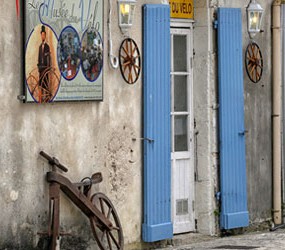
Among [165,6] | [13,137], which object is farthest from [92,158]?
[165,6]

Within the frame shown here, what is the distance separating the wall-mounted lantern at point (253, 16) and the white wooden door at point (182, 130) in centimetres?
108

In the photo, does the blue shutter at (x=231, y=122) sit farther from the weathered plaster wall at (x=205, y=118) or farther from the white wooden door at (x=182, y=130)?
the white wooden door at (x=182, y=130)

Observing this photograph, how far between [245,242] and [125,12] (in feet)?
10.9

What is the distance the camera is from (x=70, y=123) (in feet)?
38.2

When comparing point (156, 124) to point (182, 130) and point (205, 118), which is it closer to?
point (182, 130)

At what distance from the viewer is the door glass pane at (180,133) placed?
13.7 metres

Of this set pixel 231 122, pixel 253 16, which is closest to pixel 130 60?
pixel 231 122

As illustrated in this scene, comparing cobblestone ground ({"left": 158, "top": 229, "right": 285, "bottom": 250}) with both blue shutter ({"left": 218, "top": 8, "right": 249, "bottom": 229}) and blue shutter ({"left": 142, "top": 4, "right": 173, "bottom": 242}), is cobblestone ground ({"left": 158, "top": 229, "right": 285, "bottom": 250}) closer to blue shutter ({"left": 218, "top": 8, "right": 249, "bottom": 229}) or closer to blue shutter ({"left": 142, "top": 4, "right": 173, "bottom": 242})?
blue shutter ({"left": 218, "top": 8, "right": 249, "bottom": 229})

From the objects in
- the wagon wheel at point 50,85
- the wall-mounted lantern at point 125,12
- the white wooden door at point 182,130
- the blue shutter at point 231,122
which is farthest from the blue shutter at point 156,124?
the wagon wheel at point 50,85

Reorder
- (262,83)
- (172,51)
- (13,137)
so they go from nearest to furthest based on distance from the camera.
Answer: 1. (13,137)
2. (172,51)
3. (262,83)

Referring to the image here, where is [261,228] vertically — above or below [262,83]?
below

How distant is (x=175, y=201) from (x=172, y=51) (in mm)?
1867

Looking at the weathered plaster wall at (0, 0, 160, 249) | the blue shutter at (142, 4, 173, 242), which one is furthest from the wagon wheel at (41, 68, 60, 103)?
the blue shutter at (142, 4, 173, 242)

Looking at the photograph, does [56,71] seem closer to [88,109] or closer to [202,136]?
[88,109]
